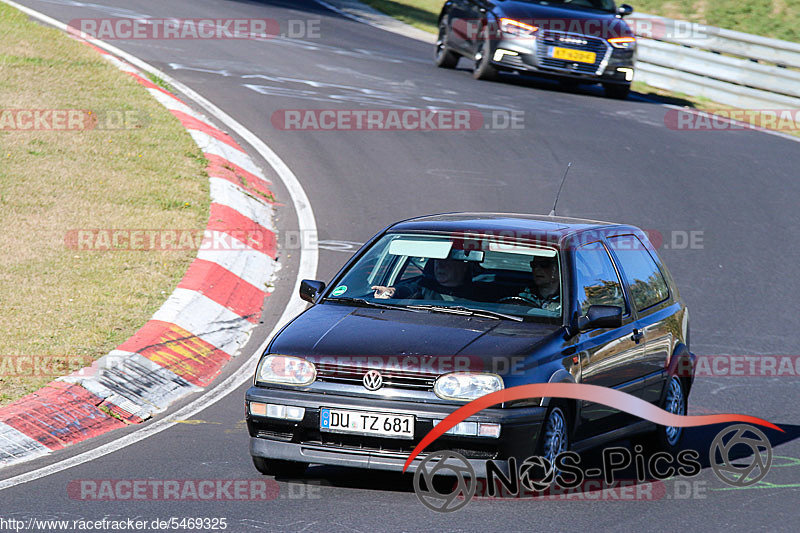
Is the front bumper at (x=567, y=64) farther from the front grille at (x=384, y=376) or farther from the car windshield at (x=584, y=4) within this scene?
the front grille at (x=384, y=376)

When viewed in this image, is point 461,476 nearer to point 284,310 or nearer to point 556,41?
point 284,310

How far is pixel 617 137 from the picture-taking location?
17.0m

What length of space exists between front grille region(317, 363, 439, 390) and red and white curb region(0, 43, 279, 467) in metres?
1.98

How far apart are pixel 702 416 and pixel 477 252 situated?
7.87 ft

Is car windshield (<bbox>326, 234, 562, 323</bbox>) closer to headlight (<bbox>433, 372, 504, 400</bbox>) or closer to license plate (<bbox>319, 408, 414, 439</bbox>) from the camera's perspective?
headlight (<bbox>433, 372, 504, 400</bbox>)

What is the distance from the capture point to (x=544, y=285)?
23.1 feet

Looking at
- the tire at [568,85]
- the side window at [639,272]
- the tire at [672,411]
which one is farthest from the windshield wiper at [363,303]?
the tire at [568,85]

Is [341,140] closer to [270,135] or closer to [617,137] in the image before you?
[270,135]

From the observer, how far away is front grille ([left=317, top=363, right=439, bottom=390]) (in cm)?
607

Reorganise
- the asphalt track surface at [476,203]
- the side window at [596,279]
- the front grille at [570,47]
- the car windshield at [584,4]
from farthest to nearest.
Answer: the car windshield at [584,4] < the front grille at [570,47] < the side window at [596,279] < the asphalt track surface at [476,203]

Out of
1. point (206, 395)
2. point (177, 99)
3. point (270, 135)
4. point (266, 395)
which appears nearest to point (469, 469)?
point (266, 395)

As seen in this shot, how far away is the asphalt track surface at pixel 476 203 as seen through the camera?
6113mm

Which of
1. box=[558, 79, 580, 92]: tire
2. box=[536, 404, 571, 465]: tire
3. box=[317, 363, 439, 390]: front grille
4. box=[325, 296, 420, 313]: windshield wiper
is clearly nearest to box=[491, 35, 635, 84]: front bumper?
box=[558, 79, 580, 92]: tire

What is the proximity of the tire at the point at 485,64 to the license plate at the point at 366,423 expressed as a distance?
1437 cm
